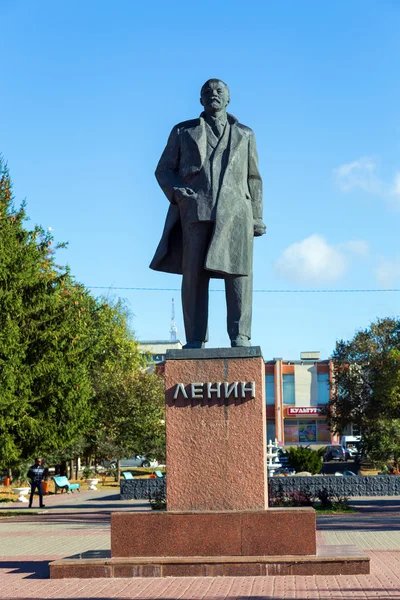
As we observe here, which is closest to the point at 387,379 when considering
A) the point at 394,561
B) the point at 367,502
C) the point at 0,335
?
the point at 367,502

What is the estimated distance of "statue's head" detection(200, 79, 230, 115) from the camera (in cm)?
1071

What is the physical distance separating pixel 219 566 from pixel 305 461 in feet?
73.9

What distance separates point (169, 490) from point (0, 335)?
15070 millimetres

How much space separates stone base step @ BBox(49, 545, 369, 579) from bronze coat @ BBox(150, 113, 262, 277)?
314 cm

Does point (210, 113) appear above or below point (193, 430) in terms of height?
above

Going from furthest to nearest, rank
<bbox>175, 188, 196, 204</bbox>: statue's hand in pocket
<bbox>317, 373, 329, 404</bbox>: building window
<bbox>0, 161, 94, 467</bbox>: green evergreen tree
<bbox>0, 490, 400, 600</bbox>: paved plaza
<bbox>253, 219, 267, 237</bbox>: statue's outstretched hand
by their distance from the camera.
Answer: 1. <bbox>317, 373, 329, 404</bbox>: building window
2. <bbox>0, 161, 94, 467</bbox>: green evergreen tree
3. <bbox>253, 219, 267, 237</bbox>: statue's outstretched hand
4. <bbox>175, 188, 196, 204</bbox>: statue's hand in pocket
5. <bbox>0, 490, 400, 600</bbox>: paved plaza

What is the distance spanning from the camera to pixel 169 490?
986 centimetres

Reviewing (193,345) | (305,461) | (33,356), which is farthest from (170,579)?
(305,461)

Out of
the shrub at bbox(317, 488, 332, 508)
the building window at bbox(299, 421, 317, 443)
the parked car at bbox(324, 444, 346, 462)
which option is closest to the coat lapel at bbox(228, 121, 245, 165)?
the shrub at bbox(317, 488, 332, 508)

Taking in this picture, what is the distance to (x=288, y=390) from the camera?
253ft

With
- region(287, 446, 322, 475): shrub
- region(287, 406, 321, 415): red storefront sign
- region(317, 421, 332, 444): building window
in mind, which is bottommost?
region(287, 446, 322, 475): shrub

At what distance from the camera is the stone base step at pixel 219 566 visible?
9.23 meters

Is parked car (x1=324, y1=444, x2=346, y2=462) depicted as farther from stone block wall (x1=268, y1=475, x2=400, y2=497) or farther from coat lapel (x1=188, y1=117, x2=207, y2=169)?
coat lapel (x1=188, y1=117, x2=207, y2=169)

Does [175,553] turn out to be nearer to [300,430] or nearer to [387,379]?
[387,379]
